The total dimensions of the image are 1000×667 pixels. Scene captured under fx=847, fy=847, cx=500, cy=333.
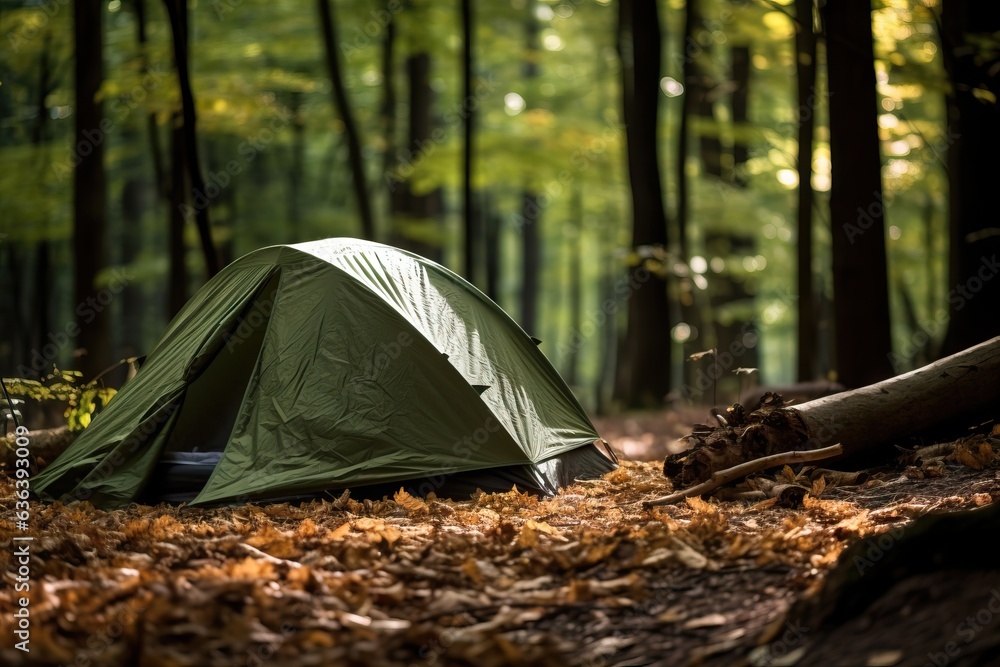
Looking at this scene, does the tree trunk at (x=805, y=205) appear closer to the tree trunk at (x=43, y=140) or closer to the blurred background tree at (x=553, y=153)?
the blurred background tree at (x=553, y=153)

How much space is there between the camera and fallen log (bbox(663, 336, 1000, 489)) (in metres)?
5.13

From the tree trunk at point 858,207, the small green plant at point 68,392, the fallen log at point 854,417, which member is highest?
the tree trunk at point 858,207

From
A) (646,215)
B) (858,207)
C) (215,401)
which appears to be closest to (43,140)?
(646,215)

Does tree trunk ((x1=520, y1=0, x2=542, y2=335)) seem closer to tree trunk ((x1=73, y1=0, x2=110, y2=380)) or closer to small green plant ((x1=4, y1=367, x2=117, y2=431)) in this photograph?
tree trunk ((x1=73, y1=0, x2=110, y2=380))

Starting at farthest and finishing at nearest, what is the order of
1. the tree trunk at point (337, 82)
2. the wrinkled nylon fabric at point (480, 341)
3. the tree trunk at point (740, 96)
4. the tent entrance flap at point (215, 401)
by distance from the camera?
the tree trunk at point (740, 96) < the tree trunk at point (337, 82) < the wrinkled nylon fabric at point (480, 341) < the tent entrance flap at point (215, 401)

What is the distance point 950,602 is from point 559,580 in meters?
1.38

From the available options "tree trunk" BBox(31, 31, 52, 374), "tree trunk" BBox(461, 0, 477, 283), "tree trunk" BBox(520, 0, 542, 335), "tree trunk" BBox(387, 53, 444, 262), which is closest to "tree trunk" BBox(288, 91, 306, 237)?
"tree trunk" BBox(387, 53, 444, 262)

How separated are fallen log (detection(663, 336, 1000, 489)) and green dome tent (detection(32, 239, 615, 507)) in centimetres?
109

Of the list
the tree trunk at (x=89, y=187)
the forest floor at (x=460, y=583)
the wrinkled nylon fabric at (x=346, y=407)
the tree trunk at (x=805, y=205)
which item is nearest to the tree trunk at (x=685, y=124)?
the tree trunk at (x=805, y=205)

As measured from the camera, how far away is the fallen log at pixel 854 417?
5129 millimetres

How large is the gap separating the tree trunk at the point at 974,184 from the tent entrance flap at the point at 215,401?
18.9ft

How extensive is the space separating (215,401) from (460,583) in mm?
3474

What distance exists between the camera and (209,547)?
3.74 meters

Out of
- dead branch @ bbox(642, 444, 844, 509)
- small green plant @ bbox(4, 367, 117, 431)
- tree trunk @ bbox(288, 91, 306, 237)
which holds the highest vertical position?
tree trunk @ bbox(288, 91, 306, 237)
